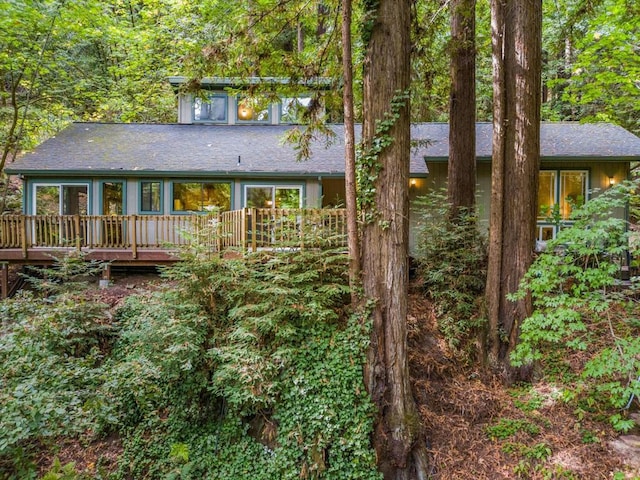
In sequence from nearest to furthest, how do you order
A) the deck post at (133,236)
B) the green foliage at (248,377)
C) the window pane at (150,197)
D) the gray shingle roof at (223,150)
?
the green foliage at (248,377), the deck post at (133,236), the gray shingle roof at (223,150), the window pane at (150,197)

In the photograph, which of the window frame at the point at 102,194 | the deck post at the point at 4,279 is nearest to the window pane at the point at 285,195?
the window frame at the point at 102,194

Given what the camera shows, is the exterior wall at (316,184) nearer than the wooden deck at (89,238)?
No

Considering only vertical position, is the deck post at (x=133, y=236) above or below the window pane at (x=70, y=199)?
below

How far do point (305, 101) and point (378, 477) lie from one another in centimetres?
1200

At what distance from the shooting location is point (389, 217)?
523 cm

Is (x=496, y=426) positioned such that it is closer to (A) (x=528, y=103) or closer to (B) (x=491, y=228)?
(B) (x=491, y=228)

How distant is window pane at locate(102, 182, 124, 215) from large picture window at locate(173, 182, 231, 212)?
67.4 inches

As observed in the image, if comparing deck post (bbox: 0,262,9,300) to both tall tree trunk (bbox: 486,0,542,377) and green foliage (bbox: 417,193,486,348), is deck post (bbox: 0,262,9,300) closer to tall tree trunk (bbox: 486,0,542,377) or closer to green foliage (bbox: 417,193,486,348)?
green foliage (bbox: 417,193,486,348)

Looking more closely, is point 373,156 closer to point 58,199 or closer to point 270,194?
point 270,194

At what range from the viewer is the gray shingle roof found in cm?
1040

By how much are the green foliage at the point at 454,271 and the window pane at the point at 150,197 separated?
8.06 metres

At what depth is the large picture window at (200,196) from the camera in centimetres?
1109

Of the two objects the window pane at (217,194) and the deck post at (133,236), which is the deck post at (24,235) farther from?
the window pane at (217,194)

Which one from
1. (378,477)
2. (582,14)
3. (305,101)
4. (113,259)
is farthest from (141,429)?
(305,101)
